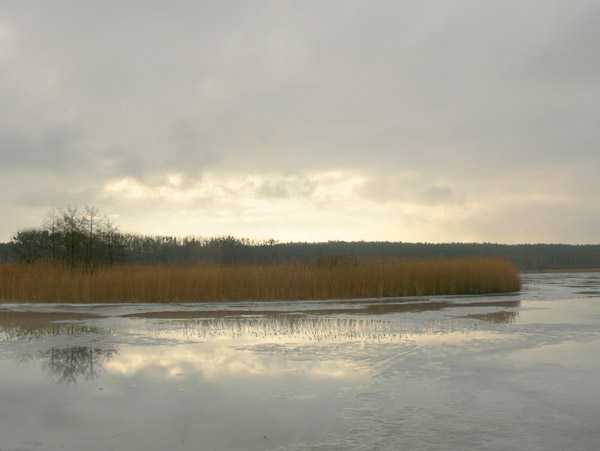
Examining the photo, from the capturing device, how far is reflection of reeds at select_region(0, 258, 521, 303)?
667 inches

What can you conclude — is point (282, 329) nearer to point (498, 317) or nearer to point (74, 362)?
point (74, 362)

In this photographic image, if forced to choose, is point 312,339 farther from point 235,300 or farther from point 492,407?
point 235,300

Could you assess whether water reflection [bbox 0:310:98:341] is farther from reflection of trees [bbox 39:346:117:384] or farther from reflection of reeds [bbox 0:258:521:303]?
reflection of reeds [bbox 0:258:521:303]

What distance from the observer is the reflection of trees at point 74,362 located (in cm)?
591

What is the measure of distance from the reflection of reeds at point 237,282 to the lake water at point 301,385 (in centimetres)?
635

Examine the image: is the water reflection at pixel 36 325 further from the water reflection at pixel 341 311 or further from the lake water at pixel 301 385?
the water reflection at pixel 341 311

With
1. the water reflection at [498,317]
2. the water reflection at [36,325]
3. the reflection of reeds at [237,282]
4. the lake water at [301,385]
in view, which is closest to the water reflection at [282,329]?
the lake water at [301,385]

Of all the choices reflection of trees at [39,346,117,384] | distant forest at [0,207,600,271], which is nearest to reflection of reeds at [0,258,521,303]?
distant forest at [0,207,600,271]

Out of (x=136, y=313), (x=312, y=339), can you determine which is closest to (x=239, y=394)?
(x=312, y=339)

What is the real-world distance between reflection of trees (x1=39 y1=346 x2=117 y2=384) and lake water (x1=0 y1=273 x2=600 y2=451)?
0.08 ft

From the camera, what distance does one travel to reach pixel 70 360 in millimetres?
6828

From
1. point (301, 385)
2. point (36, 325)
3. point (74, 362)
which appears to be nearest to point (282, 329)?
point (74, 362)

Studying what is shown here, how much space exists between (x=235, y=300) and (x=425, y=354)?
34.6ft

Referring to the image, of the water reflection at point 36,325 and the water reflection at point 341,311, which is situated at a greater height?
the water reflection at point 36,325
